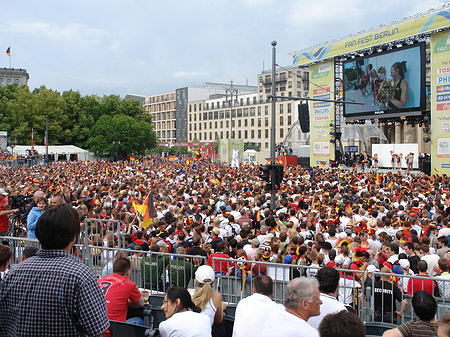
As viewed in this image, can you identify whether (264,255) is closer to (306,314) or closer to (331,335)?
(306,314)

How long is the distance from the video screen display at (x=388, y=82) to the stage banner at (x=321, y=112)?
2.17 meters

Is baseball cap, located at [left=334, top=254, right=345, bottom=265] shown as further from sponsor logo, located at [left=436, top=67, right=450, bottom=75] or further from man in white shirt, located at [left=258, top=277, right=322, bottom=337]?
sponsor logo, located at [left=436, top=67, right=450, bottom=75]

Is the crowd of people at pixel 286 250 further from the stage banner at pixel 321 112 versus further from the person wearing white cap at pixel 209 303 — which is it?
the stage banner at pixel 321 112

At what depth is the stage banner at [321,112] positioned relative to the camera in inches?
1531

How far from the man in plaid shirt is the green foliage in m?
62.2

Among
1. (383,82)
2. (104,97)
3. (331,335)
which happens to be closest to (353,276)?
(331,335)

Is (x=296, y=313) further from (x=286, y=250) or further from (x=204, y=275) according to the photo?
(x=286, y=250)

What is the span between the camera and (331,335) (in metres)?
2.69

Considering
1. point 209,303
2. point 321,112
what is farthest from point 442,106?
point 209,303

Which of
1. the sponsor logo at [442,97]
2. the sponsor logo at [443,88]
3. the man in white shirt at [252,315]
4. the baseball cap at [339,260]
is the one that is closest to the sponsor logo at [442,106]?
the sponsor logo at [442,97]

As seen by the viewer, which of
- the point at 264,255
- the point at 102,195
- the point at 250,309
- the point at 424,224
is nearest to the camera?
the point at 250,309

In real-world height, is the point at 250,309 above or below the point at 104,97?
below

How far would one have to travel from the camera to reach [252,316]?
3.83 meters

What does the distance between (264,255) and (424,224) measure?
467 centimetres
